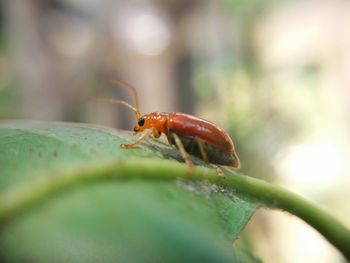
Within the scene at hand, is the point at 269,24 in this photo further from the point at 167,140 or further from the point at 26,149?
the point at 26,149

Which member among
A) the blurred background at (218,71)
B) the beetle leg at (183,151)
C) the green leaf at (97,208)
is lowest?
the blurred background at (218,71)

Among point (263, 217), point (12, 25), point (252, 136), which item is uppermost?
point (12, 25)

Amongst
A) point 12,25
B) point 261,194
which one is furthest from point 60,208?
point 12,25

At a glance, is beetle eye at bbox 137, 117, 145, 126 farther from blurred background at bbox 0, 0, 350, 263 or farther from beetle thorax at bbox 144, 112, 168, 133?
blurred background at bbox 0, 0, 350, 263

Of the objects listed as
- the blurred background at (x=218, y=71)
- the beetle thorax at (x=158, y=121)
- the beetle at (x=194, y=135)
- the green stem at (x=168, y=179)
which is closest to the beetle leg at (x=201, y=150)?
the beetle at (x=194, y=135)

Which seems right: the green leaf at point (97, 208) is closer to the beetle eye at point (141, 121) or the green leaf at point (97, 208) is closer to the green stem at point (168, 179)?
the green stem at point (168, 179)

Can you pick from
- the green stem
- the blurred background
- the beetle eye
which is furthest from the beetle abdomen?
the blurred background
